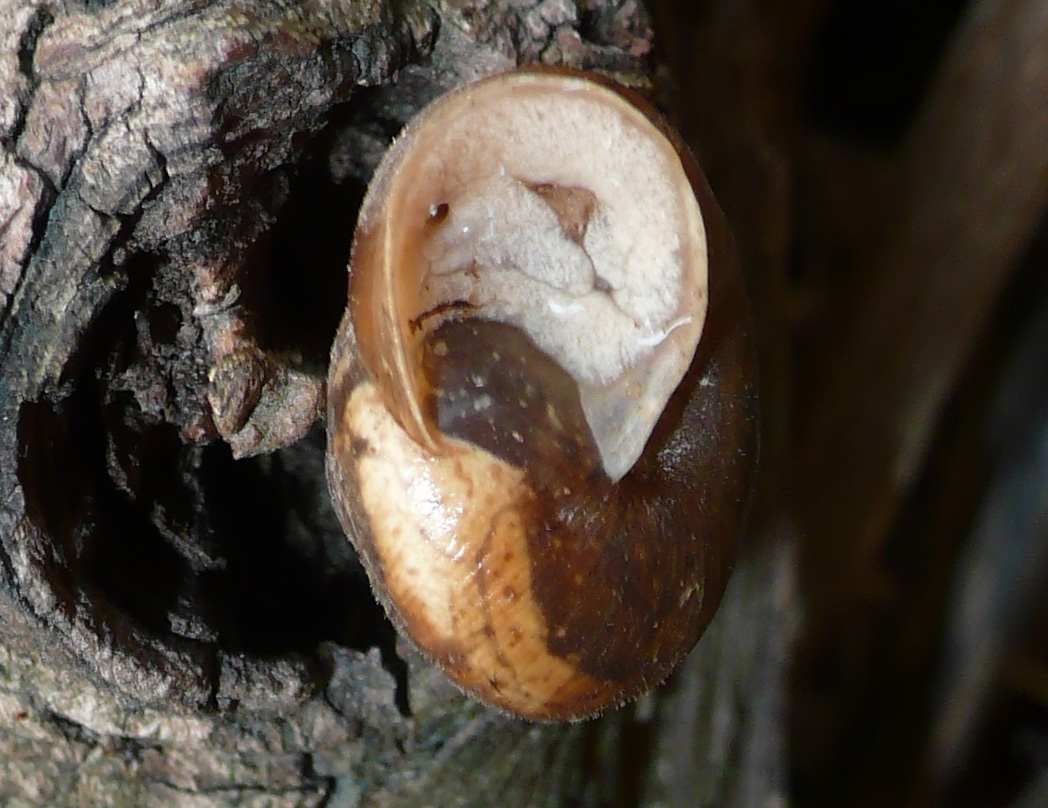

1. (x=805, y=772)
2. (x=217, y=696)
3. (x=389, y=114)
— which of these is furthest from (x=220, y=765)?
(x=805, y=772)

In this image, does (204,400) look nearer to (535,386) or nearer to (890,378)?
(535,386)

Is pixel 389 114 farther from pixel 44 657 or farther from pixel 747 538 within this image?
pixel 747 538

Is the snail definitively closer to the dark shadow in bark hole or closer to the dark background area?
the dark shadow in bark hole

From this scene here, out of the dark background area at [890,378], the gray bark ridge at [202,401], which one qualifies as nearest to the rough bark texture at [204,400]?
the gray bark ridge at [202,401]

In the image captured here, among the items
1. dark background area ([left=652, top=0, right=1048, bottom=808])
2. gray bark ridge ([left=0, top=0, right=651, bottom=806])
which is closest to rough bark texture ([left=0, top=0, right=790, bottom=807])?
gray bark ridge ([left=0, top=0, right=651, bottom=806])

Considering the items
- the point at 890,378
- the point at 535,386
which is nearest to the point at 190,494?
the point at 535,386
